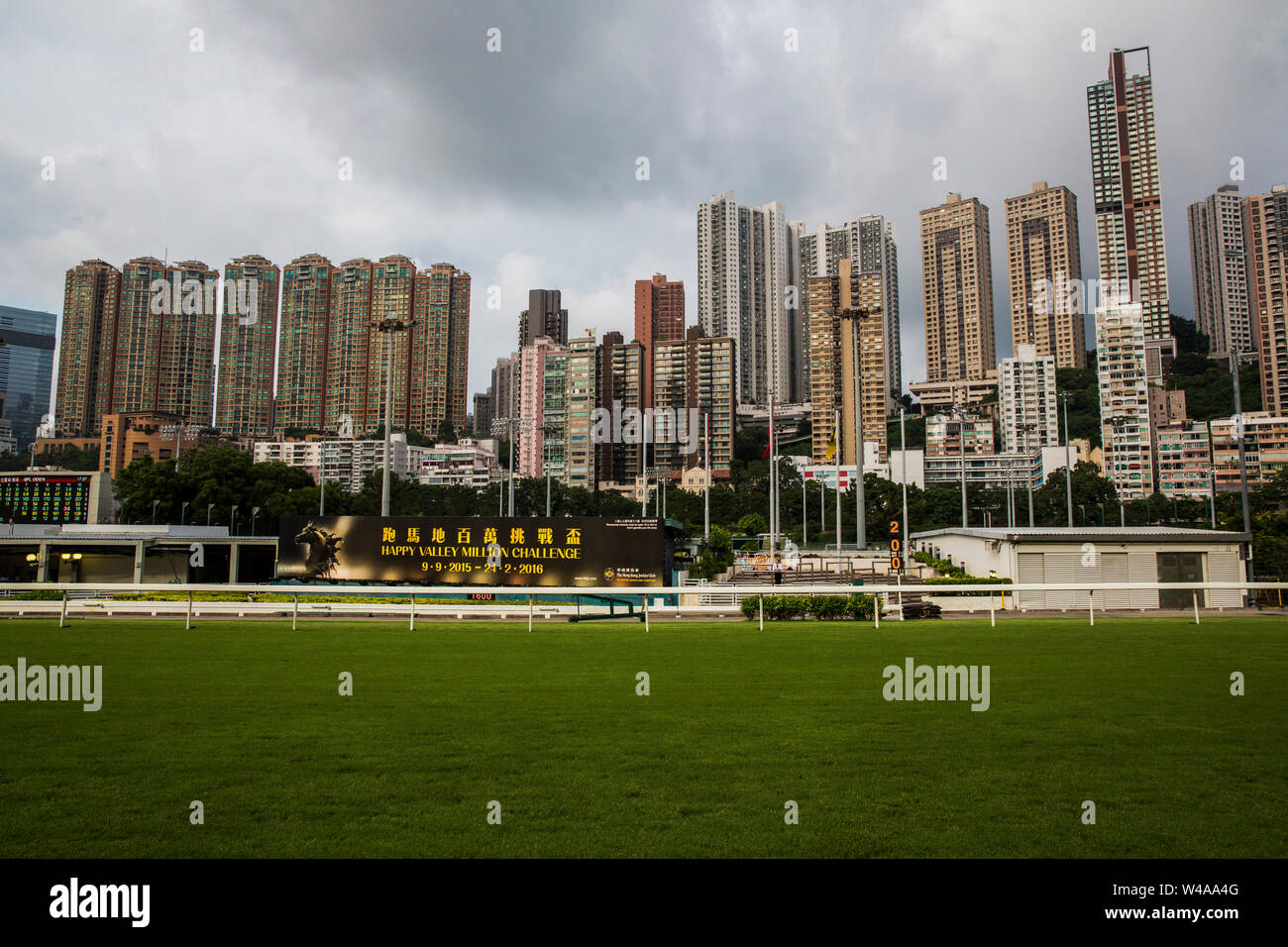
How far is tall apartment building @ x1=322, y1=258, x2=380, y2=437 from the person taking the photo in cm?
14575

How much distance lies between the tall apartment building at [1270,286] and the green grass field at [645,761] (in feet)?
391

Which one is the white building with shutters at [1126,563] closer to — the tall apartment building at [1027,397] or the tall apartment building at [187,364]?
the tall apartment building at [1027,397]

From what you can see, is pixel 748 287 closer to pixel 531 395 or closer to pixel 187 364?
pixel 531 395

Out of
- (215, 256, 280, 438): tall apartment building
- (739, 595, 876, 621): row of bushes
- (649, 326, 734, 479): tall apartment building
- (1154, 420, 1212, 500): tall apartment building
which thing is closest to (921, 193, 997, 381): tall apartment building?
(649, 326, 734, 479): tall apartment building

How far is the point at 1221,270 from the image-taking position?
182500 mm

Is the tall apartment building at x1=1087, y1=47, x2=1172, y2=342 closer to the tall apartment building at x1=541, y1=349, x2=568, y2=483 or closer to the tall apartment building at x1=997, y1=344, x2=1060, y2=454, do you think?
the tall apartment building at x1=997, y1=344, x2=1060, y2=454

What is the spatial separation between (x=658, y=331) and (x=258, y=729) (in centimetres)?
18205

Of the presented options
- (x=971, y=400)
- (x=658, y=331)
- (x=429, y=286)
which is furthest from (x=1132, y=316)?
(x=429, y=286)

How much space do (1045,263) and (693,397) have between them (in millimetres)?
102079

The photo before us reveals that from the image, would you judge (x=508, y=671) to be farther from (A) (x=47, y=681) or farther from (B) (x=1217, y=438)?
(B) (x=1217, y=438)

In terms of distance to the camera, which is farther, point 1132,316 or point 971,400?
point 971,400

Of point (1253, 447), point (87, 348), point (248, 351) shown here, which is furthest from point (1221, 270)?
point (87, 348)

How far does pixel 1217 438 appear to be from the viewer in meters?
112

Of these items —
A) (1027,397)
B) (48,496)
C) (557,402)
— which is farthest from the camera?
(557,402)
